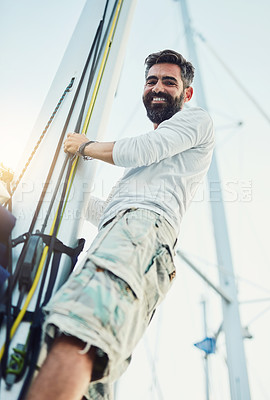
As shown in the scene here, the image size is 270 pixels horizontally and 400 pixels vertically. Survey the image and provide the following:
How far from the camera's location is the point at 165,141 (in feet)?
4.64

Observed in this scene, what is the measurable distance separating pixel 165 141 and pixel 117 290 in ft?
2.29

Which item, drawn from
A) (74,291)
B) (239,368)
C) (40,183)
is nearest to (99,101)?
(40,183)

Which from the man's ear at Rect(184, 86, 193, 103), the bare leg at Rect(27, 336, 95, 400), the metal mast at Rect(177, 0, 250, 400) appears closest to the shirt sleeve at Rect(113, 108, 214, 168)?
the man's ear at Rect(184, 86, 193, 103)

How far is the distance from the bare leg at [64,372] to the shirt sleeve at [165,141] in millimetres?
750

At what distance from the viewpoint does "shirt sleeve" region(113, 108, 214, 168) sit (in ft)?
4.50

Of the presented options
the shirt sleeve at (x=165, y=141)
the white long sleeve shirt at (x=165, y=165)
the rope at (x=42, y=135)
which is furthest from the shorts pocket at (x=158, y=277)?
the rope at (x=42, y=135)

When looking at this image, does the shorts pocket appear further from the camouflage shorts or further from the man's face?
the man's face

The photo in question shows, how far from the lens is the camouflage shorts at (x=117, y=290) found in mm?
920

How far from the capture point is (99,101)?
183cm

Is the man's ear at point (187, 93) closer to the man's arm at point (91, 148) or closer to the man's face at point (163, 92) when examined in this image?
the man's face at point (163, 92)

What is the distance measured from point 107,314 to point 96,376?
8.6 inches

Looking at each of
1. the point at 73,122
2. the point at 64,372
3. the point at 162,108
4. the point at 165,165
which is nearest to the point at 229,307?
the point at 162,108

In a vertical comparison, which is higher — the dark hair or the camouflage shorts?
the dark hair

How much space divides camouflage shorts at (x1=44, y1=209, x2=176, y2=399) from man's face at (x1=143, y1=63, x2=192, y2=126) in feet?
2.56
